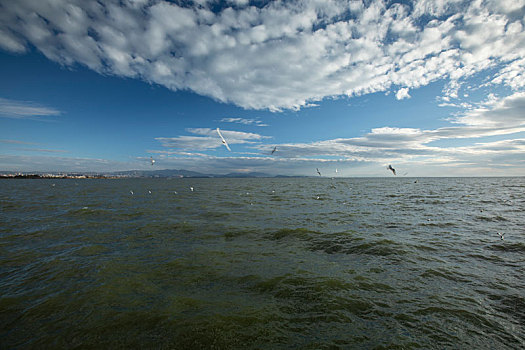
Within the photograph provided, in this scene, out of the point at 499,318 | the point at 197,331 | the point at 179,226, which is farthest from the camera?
the point at 179,226

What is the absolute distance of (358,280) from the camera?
26.1 ft

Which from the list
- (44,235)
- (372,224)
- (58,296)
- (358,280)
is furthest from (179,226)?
(372,224)

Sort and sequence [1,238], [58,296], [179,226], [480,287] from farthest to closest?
[179,226] → [1,238] → [480,287] → [58,296]

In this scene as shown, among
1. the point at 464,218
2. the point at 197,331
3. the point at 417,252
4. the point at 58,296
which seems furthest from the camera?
the point at 464,218

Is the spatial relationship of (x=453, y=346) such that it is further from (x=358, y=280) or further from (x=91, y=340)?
(x=91, y=340)

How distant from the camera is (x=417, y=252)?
36.0ft

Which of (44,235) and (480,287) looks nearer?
(480,287)

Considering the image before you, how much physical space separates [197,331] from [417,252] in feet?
35.5

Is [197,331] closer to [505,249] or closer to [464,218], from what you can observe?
[505,249]

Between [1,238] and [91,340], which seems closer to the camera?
[91,340]

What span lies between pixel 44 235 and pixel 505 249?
2587 centimetres

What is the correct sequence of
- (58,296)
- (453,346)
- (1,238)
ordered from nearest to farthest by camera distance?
(453,346), (58,296), (1,238)

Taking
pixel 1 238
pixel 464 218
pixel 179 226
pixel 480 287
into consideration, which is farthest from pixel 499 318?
pixel 1 238

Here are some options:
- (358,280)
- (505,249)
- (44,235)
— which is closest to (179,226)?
(44,235)
